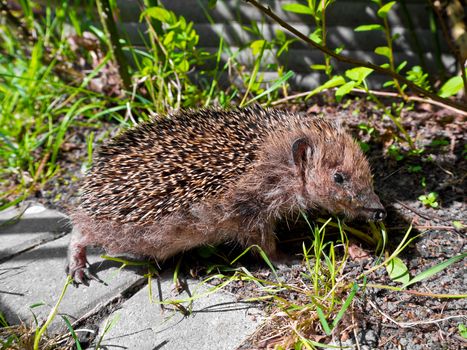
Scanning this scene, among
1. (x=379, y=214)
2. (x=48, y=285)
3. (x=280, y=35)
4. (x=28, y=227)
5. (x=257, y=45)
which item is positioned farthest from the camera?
(x=280, y=35)

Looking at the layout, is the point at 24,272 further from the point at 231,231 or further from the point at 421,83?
the point at 421,83

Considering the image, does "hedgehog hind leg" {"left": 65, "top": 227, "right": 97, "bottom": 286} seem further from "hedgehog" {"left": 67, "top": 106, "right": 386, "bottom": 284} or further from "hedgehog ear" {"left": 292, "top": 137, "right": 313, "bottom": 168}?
"hedgehog ear" {"left": 292, "top": 137, "right": 313, "bottom": 168}

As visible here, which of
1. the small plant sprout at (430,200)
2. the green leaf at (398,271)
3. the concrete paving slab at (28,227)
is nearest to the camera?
the green leaf at (398,271)

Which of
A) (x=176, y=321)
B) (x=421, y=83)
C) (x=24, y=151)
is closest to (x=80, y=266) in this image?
(x=176, y=321)

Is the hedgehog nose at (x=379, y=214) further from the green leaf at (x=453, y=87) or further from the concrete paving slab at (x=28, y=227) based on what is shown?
the concrete paving slab at (x=28, y=227)

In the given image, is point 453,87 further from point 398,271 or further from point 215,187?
point 215,187

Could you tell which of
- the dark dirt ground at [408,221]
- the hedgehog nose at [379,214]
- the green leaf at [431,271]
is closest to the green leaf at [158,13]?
the dark dirt ground at [408,221]

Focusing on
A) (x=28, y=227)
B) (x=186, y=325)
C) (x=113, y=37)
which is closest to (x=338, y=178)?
(x=186, y=325)
